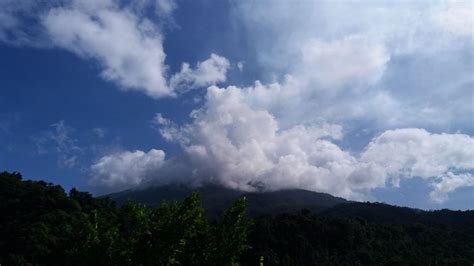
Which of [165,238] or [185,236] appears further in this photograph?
[185,236]

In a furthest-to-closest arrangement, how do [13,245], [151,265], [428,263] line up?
[428,263], [13,245], [151,265]

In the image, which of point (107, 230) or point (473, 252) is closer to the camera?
point (107, 230)

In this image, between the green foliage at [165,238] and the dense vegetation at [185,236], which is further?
the dense vegetation at [185,236]

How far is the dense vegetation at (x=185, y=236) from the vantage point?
12461 millimetres

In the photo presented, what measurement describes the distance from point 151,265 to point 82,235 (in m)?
2.20

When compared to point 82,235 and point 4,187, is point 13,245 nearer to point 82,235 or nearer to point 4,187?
point 4,187

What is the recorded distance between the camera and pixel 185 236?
41.2 ft

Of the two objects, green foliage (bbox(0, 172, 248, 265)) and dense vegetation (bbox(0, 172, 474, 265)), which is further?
dense vegetation (bbox(0, 172, 474, 265))

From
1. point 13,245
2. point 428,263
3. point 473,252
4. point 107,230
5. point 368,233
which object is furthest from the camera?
point 368,233

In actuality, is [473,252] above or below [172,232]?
above

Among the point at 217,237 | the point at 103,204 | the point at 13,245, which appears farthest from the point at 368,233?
the point at 217,237

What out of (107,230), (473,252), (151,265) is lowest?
(151,265)

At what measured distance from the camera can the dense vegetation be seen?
12.5 meters

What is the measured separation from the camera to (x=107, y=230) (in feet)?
42.2
